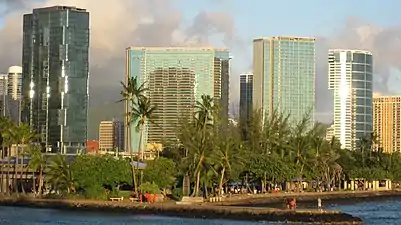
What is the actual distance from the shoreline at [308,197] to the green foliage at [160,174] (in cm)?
845

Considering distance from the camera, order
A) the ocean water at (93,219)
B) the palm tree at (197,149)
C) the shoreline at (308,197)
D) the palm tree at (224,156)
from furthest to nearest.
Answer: the shoreline at (308,197) < the palm tree at (224,156) < the palm tree at (197,149) < the ocean water at (93,219)

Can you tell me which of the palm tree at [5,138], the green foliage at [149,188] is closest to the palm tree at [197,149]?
the green foliage at [149,188]

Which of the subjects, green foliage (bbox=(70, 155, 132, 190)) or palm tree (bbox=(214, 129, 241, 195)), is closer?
green foliage (bbox=(70, 155, 132, 190))

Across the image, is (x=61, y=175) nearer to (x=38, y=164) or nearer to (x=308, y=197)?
(x=38, y=164)

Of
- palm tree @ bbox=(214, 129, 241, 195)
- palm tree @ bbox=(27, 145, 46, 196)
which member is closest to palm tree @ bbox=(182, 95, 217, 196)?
palm tree @ bbox=(214, 129, 241, 195)

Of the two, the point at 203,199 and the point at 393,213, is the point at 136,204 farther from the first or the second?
the point at 393,213

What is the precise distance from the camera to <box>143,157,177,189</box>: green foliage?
121250mm

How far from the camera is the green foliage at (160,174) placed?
12125 centimetres

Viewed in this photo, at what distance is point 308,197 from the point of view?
148875 millimetres

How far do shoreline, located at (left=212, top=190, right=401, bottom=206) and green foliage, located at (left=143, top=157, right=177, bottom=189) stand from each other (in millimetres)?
8451

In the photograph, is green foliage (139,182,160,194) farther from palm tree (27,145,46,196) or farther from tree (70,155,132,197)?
palm tree (27,145,46,196)

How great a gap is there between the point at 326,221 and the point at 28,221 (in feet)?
104

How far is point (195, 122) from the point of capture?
12812cm

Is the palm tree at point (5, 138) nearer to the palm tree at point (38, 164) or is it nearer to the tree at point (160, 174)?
the palm tree at point (38, 164)
